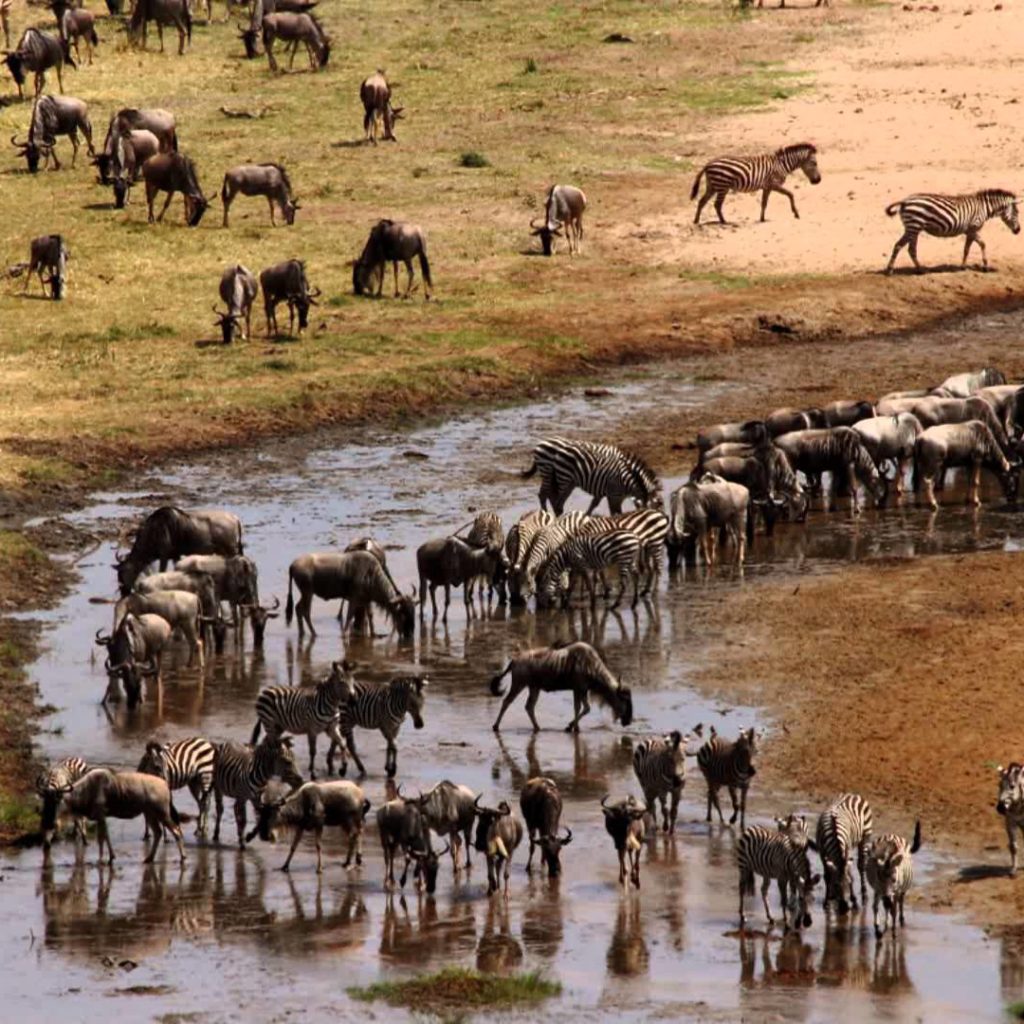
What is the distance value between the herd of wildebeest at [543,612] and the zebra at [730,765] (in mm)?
19

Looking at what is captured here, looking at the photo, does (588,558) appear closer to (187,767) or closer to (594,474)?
(594,474)

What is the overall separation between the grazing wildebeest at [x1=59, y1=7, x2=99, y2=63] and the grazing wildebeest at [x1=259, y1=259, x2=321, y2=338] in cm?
1866

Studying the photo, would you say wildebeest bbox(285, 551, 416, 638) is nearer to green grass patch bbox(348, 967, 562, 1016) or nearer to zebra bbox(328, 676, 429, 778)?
zebra bbox(328, 676, 429, 778)

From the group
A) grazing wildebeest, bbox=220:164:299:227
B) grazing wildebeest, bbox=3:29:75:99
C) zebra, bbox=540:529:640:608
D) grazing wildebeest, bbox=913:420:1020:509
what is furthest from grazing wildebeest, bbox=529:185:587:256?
zebra, bbox=540:529:640:608

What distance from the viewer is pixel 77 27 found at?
180 ft

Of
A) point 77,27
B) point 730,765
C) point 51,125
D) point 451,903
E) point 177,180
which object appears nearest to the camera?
point 451,903

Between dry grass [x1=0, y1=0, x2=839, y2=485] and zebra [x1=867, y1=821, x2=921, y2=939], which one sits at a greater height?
dry grass [x1=0, y1=0, x2=839, y2=485]

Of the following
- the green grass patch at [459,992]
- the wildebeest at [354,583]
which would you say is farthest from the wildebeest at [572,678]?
the green grass patch at [459,992]

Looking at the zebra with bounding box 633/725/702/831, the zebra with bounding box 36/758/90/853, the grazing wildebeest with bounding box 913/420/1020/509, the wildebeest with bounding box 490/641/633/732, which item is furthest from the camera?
the grazing wildebeest with bounding box 913/420/1020/509

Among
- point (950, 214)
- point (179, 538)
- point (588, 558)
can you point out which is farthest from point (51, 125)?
point (588, 558)

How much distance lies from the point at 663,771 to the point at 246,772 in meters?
3.23

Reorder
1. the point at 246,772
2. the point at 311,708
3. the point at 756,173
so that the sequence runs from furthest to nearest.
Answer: the point at 756,173, the point at 311,708, the point at 246,772

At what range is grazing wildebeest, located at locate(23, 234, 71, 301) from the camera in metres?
38.8

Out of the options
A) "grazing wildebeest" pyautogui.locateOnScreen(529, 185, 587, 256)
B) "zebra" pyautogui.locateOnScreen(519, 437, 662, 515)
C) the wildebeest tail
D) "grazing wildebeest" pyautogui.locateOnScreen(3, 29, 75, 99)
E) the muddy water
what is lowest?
the muddy water
